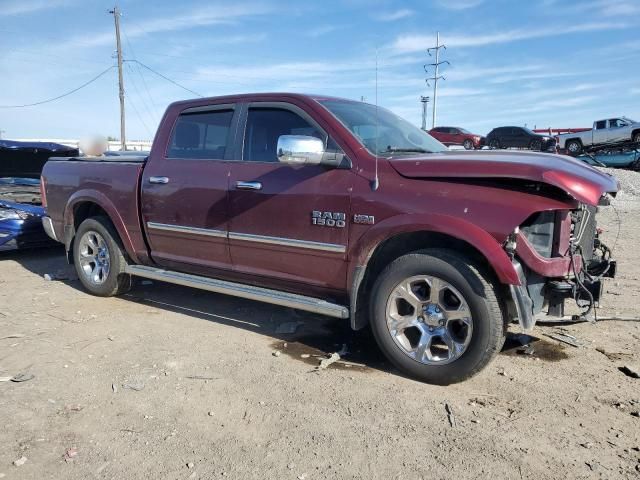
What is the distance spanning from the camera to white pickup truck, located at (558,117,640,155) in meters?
23.3

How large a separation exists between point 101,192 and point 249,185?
2.07m

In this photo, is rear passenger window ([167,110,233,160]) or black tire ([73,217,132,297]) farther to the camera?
black tire ([73,217,132,297])

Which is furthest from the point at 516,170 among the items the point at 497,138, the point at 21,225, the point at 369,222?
the point at 497,138

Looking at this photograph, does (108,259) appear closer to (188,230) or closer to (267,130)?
(188,230)

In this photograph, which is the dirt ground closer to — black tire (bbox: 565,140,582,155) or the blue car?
the blue car

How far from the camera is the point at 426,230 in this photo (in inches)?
132

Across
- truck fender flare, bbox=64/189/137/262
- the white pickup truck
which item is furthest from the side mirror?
the white pickup truck

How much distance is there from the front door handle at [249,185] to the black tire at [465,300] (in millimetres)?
1230

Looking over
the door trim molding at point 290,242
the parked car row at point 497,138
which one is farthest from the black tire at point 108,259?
the parked car row at point 497,138

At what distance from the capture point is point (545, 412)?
3.08m

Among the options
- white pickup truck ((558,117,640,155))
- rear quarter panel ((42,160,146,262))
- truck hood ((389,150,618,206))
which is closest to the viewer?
truck hood ((389,150,618,206))

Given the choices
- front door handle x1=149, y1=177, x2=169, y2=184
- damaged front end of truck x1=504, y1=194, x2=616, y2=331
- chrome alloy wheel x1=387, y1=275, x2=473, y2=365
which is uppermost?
front door handle x1=149, y1=177, x2=169, y2=184

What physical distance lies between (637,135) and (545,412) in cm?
2428

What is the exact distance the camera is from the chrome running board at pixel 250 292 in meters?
3.76
